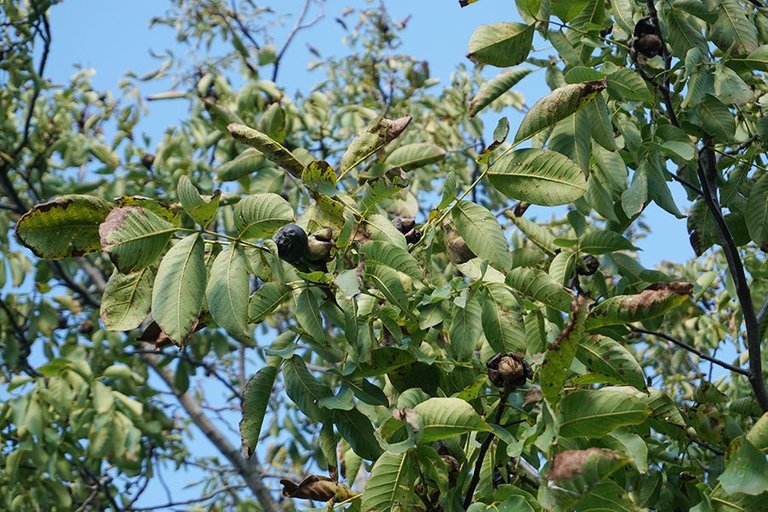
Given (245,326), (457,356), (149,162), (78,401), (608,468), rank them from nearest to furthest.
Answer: (608,468) → (245,326) → (457,356) → (78,401) → (149,162)

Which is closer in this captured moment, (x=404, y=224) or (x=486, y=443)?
(x=486, y=443)

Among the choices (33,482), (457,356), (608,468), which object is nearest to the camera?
(608,468)

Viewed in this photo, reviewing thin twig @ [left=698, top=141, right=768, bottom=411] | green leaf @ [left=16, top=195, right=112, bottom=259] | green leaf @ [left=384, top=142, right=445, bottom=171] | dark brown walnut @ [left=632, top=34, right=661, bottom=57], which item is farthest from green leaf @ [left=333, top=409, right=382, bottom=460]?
dark brown walnut @ [left=632, top=34, right=661, bottom=57]

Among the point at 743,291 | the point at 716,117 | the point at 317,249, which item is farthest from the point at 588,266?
the point at 317,249

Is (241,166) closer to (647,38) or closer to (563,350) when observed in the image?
(647,38)

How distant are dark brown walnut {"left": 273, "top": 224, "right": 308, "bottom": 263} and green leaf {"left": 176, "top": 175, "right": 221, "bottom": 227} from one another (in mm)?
127

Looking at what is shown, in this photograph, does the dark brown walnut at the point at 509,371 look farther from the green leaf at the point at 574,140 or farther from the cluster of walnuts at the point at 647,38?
the cluster of walnuts at the point at 647,38

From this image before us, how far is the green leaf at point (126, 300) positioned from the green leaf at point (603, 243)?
0.88 m

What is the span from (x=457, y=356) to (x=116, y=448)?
10.6 feet

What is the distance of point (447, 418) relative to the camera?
4.26 ft

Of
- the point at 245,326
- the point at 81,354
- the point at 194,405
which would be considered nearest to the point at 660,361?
the point at 194,405

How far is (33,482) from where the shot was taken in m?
4.87

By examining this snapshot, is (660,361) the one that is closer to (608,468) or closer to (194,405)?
(194,405)

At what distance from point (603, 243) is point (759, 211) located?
0.32m
